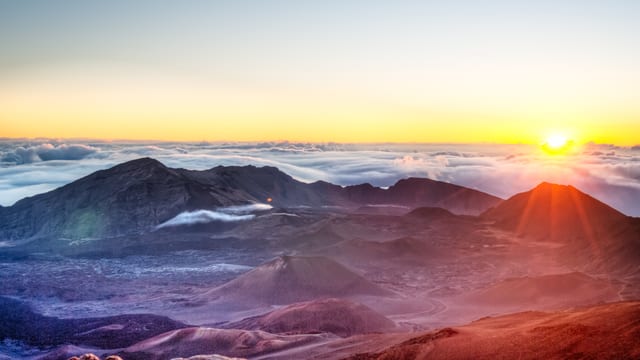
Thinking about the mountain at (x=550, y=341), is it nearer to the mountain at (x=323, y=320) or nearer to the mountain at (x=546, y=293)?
the mountain at (x=323, y=320)

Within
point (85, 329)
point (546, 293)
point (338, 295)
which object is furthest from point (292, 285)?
point (546, 293)

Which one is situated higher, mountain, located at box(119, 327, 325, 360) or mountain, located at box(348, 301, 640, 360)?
mountain, located at box(348, 301, 640, 360)

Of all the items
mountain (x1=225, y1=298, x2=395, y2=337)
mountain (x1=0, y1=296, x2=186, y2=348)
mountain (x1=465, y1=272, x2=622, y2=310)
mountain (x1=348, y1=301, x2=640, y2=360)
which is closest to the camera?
mountain (x1=348, y1=301, x2=640, y2=360)

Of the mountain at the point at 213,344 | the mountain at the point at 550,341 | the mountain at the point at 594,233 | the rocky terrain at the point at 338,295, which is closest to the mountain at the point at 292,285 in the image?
the rocky terrain at the point at 338,295

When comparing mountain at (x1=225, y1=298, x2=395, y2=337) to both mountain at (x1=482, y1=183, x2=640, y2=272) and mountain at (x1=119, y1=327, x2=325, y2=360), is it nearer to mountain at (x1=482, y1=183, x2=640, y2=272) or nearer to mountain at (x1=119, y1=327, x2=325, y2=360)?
mountain at (x1=119, y1=327, x2=325, y2=360)

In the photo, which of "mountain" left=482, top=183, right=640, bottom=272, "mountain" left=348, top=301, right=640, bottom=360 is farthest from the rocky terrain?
"mountain" left=482, top=183, right=640, bottom=272

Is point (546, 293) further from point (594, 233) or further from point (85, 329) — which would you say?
point (85, 329)

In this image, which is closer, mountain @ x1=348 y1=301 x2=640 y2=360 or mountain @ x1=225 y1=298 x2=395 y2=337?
mountain @ x1=348 y1=301 x2=640 y2=360
